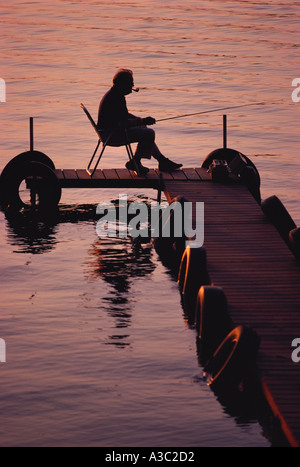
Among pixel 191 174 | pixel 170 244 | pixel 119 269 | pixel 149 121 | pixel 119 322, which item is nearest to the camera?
pixel 119 322

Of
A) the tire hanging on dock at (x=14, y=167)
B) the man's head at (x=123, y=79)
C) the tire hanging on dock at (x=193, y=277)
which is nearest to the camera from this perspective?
the tire hanging on dock at (x=193, y=277)

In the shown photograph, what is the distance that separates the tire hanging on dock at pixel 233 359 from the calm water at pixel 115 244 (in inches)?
7.4

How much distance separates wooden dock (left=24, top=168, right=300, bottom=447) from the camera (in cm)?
1089

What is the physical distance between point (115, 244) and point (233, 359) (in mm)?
6008

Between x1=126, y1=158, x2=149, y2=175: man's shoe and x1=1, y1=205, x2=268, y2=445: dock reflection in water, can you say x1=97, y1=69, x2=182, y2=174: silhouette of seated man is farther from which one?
x1=1, y1=205, x2=268, y2=445: dock reflection in water

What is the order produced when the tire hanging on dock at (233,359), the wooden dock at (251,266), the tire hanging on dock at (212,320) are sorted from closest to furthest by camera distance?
the wooden dock at (251,266), the tire hanging on dock at (233,359), the tire hanging on dock at (212,320)

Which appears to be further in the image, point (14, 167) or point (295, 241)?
point (14, 167)

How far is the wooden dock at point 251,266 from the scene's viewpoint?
10891 mm

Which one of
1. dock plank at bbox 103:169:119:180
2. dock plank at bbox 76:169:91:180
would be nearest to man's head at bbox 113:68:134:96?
dock plank at bbox 103:169:119:180

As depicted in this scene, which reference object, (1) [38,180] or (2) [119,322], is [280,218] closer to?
(2) [119,322]

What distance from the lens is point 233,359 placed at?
37.0 feet

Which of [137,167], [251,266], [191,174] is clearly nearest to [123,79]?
[137,167]

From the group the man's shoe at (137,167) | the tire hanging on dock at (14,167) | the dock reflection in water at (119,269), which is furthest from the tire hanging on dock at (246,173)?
the tire hanging on dock at (14,167)

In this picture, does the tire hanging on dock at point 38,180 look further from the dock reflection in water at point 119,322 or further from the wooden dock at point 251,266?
the dock reflection in water at point 119,322
